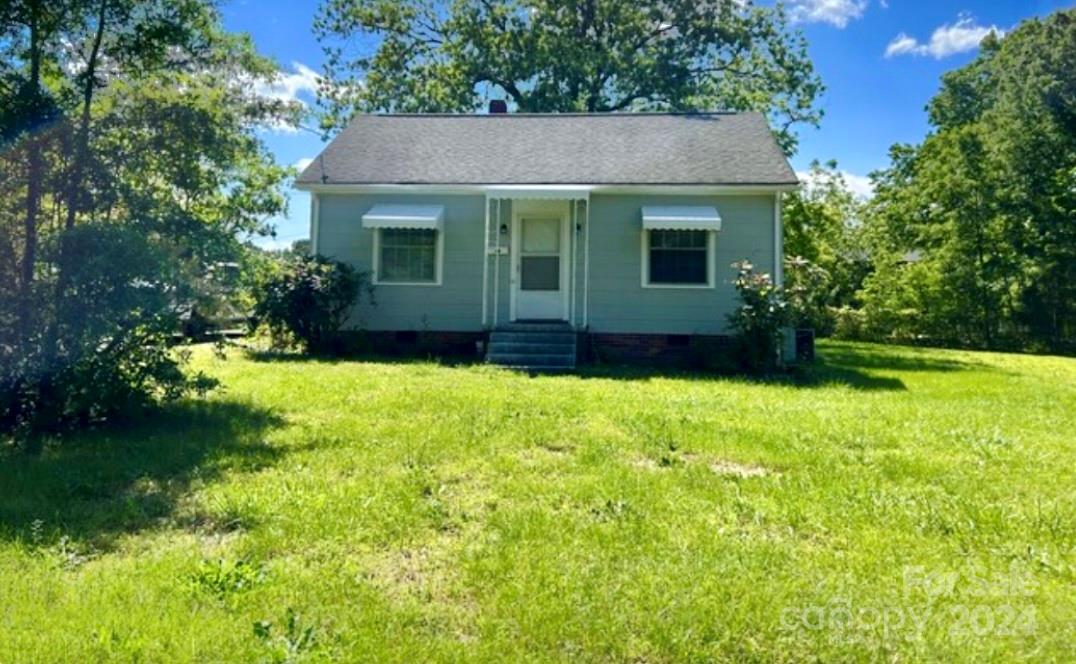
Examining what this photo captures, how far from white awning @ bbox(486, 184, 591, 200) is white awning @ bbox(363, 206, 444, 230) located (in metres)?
1.03

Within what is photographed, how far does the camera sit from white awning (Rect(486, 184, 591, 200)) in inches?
432

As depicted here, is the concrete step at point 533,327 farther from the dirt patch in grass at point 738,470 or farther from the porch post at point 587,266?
the dirt patch in grass at point 738,470

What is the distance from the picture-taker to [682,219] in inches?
420

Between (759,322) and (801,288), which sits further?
(801,288)

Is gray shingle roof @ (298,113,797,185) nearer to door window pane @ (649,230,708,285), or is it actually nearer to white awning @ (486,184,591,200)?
white awning @ (486,184,591,200)

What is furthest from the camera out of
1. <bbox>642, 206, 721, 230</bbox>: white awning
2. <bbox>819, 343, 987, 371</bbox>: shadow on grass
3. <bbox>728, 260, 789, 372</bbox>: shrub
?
<bbox>819, 343, 987, 371</bbox>: shadow on grass

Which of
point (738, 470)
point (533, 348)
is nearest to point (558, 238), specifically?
point (533, 348)

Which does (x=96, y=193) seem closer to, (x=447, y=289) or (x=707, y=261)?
(x=447, y=289)

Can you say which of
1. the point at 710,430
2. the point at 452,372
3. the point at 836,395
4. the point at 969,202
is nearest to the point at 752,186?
the point at 836,395

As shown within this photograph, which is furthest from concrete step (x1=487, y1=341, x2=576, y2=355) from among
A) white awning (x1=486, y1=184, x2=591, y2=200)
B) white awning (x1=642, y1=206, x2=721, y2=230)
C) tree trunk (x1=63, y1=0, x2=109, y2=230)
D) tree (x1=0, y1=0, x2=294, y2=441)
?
tree trunk (x1=63, y1=0, x2=109, y2=230)

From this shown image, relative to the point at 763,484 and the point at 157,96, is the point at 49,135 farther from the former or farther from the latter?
the point at 763,484

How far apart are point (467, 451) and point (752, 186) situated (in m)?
7.89

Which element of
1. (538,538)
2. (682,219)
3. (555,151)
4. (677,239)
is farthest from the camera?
(555,151)

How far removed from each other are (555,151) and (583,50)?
A: 862 centimetres
